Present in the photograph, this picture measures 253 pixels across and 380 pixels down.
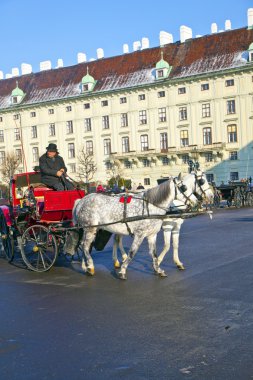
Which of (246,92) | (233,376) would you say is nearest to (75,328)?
(233,376)

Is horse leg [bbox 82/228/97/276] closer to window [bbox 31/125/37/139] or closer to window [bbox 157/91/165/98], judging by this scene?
window [bbox 157/91/165/98]

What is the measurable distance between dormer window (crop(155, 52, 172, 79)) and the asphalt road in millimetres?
54441

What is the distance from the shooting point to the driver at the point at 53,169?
11039mm

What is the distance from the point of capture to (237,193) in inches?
1313

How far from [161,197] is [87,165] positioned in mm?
58220

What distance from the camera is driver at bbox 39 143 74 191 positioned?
36.2ft

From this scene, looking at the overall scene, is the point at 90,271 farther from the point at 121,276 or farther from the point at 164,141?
the point at 164,141

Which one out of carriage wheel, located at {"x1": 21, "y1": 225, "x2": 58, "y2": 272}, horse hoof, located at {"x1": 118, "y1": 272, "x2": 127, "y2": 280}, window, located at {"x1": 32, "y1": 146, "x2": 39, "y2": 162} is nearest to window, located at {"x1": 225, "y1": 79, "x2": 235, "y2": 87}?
window, located at {"x1": 32, "y1": 146, "x2": 39, "y2": 162}

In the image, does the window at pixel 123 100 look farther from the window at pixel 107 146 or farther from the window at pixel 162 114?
the window at pixel 107 146

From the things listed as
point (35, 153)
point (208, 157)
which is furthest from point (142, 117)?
point (35, 153)

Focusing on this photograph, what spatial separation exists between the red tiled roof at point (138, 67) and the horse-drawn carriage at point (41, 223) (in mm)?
50332

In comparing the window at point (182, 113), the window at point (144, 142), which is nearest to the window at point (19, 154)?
the window at point (144, 142)

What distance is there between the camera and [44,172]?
11.0 m

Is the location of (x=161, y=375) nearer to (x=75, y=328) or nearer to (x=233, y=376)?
(x=233, y=376)
